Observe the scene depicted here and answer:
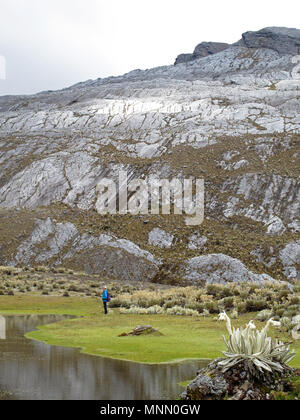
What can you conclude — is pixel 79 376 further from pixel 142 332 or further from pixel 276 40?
pixel 276 40

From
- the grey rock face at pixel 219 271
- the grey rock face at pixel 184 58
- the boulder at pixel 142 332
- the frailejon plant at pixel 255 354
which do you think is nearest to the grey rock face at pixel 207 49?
the grey rock face at pixel 184 58

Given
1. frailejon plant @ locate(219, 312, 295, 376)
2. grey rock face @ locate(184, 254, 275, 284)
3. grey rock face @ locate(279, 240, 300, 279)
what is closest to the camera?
frailejon plant @ locate(219, 312, 295, 376)

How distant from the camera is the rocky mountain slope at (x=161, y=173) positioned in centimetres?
5156

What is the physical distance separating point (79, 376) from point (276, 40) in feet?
529

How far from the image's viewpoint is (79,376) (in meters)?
10.7

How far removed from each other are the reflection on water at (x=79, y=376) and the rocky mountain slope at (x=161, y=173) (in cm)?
Result: 3351

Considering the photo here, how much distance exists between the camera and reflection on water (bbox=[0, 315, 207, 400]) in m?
9.13

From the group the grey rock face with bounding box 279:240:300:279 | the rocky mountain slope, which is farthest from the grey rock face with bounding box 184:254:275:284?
the grey rock face with bounding box 279:240:300:279

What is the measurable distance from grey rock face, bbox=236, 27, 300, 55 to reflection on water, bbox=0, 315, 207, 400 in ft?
488

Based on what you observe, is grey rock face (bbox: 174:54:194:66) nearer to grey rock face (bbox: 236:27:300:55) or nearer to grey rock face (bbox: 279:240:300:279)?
grey rock face (bbox: 236:27:300:55)

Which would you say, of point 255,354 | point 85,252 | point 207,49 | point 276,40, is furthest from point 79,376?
point 207,49

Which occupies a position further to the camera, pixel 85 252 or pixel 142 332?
pixel 85 252

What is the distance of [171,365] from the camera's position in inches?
481
